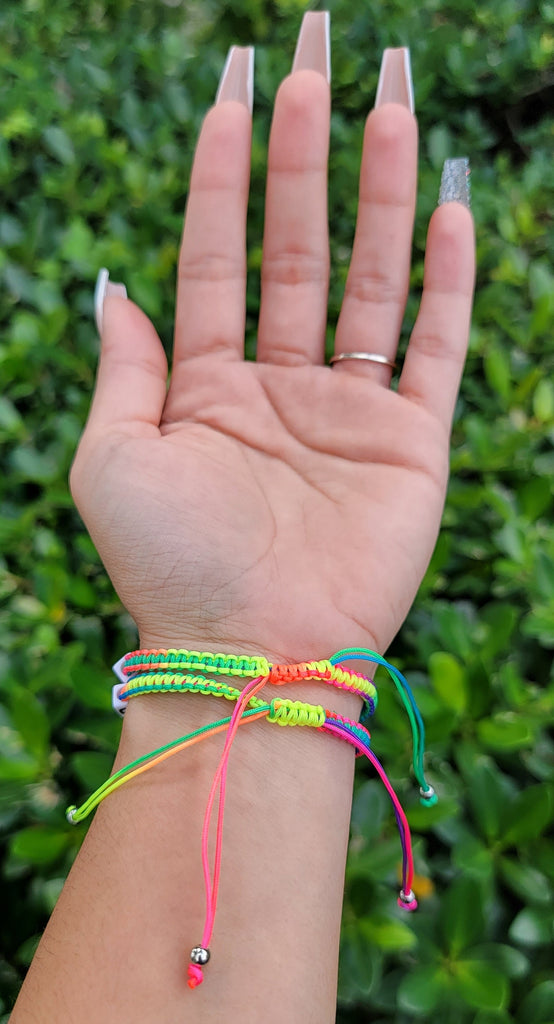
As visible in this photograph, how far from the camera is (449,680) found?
92 cm

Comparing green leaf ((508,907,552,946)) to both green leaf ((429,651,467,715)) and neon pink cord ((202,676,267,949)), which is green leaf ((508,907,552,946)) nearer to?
green leaf ((429,651,467,715))

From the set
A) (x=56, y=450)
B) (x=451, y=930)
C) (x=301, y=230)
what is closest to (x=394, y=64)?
(x=301, y=230)

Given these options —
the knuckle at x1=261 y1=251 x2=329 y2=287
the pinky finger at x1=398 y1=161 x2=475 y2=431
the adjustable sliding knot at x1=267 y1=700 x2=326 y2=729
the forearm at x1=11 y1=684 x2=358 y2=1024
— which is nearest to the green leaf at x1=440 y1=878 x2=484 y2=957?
the forearm at x1=11 y1=684 x2=358 y2=1024

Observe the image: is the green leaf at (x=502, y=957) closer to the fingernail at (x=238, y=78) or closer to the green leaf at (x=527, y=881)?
the green leaf at (x=527, y=881)

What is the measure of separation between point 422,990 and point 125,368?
0.92 m

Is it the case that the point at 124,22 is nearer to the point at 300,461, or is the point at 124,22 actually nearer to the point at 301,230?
the point at 301,230

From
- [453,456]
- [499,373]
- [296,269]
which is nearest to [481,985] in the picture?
[453,456]

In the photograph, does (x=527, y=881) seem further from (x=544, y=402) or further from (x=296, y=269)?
(x=296, y=269)

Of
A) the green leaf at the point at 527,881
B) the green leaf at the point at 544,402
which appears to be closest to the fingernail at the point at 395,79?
the green leaf at the point at 544,402

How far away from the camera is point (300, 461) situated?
1143 mm

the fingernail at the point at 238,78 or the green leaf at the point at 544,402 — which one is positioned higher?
the fingernail at the point at 238,78

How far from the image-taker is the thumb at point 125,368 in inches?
42.8

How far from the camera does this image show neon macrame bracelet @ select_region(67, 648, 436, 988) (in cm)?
82

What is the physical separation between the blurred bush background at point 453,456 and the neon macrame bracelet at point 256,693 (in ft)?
0.11
